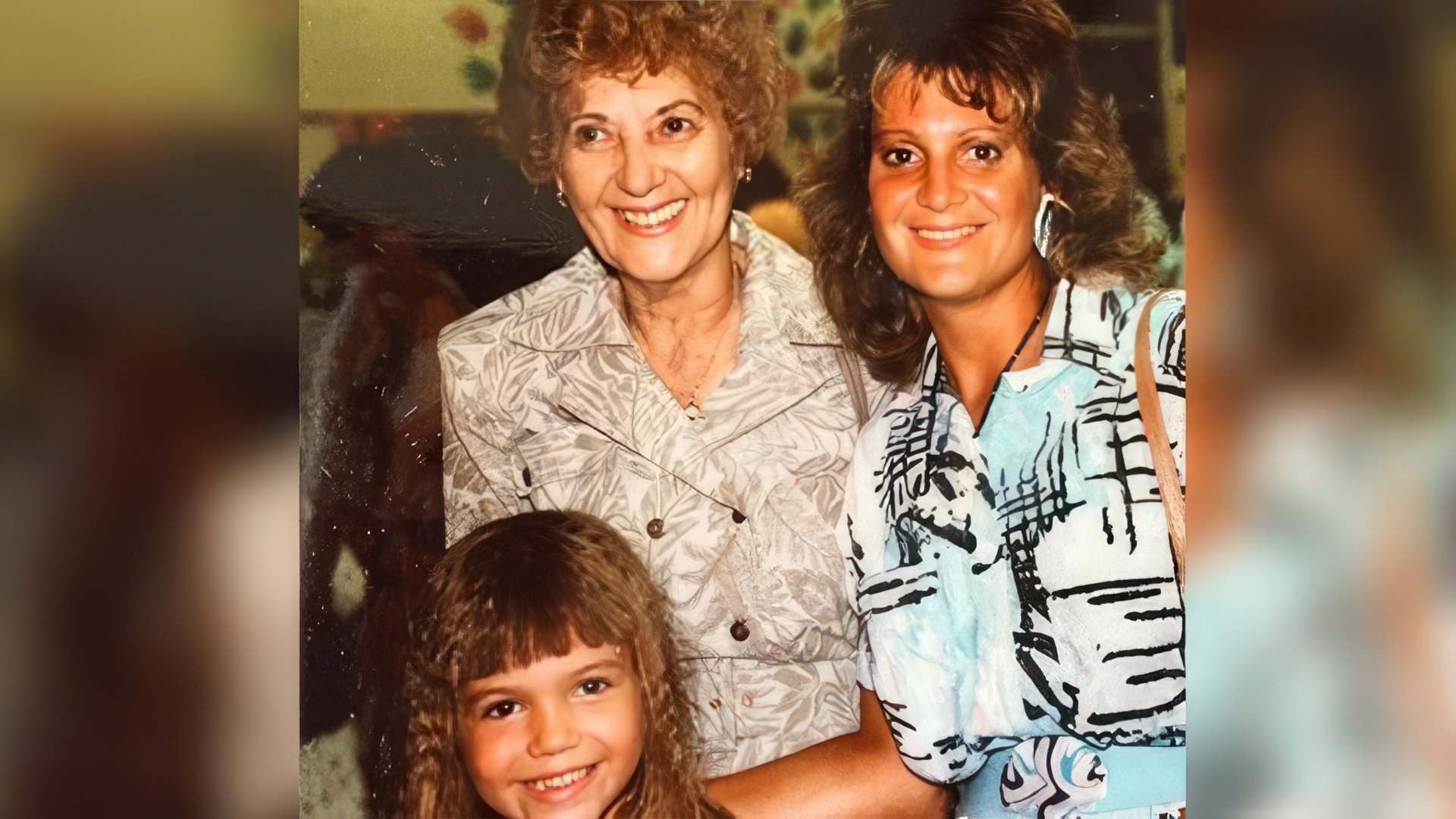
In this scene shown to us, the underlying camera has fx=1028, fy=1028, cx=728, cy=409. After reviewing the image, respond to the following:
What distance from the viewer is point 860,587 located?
1789 mm

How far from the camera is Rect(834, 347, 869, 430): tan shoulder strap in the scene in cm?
181

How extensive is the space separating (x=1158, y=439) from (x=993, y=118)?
0.63 metres

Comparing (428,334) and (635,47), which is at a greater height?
(635,47)

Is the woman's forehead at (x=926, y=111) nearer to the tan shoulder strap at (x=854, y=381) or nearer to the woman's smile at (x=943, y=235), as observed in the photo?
the woman's smile at (x=943, y=235)

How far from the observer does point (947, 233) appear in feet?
5.84

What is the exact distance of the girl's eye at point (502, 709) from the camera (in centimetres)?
173

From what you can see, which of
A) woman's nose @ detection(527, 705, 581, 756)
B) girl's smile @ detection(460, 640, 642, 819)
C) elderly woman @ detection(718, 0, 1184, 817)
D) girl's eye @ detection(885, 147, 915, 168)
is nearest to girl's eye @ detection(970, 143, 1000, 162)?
elderly woman @ detection(718, 0, 1184, 817)

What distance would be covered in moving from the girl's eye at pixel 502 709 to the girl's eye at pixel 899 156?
112cm

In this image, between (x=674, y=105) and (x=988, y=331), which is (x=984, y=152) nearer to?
(x=988, y=331)

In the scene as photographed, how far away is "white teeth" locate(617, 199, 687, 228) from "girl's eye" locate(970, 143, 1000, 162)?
1.66 ft
